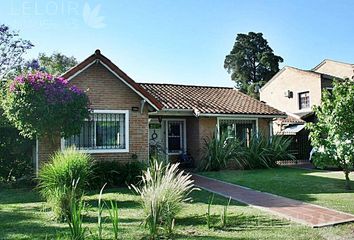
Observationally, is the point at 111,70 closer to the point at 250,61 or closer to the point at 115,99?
the point at 115,99

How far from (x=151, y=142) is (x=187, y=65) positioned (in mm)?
6306

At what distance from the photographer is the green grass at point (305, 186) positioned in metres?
10.5

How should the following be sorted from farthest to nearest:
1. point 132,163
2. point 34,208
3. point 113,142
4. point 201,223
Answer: point 113,142 < point 132,163 < point 34,208 < point 201,223

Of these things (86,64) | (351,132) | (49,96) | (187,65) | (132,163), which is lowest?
(132,163)

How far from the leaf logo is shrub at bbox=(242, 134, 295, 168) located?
10.3m

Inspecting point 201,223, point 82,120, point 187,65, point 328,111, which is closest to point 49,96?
point 82,120

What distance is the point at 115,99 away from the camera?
596 inches

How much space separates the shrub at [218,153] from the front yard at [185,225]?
791 centimetres

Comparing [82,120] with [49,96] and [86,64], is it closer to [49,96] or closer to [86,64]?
[49,96]

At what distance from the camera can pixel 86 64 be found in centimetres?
1450

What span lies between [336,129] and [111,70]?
884cm

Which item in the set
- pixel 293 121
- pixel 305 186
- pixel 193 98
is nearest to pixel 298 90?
pixel 293 121

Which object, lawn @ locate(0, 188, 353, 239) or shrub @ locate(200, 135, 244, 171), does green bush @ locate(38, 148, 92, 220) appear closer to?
lawn @ locate(0, 188, 353, 239)

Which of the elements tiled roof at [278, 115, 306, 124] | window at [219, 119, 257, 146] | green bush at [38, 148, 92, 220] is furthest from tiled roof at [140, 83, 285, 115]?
green bush at [38, 148, 92, 220]
